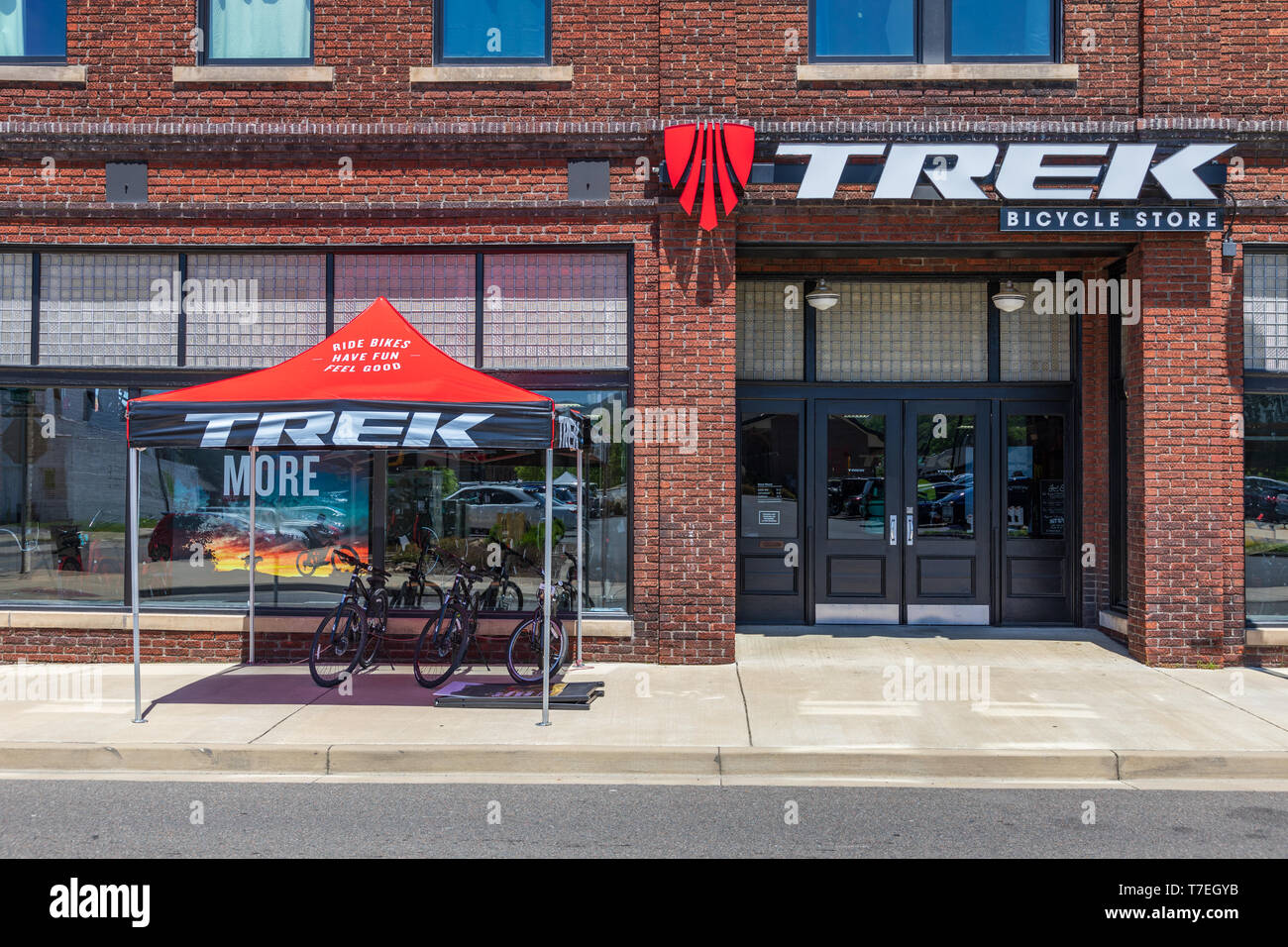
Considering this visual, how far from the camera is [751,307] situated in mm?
11398

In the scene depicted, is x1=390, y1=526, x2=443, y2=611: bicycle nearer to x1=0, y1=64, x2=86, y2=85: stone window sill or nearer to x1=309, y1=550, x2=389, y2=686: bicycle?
x1=309, y1=550, x2=389, y2=686: bicycle

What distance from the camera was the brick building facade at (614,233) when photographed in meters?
9.80

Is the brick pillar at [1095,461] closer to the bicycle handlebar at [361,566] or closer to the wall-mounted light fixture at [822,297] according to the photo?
the wall-mounted light fixture at [822,297]

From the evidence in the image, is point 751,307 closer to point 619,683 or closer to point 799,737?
point 619,683

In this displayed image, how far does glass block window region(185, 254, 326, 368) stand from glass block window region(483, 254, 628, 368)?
1.88 meters

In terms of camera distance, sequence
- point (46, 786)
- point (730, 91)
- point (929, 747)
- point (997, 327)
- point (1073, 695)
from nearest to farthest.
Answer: point (46, 786), point (929, 747), point (1073, 695), point (730, 91), point (997, 327)

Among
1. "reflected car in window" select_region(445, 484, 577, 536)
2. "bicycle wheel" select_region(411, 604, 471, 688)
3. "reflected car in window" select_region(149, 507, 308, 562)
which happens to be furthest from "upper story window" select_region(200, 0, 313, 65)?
"bicycle wheel" select_region(411, 604, 471, 688)

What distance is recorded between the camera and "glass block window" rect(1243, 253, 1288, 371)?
1005 cm

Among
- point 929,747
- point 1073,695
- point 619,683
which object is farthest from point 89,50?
point 1073,695

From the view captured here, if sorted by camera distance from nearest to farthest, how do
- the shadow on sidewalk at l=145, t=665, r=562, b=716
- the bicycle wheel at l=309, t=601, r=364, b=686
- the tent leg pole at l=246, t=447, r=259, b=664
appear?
1. the shadow on sidewalk at l=145, t=665, r=562, b=716
2. the bicycle wheel at l=309, t=601, r=364, b=686
3. the tent leg pole at l=246, t=447, r=259, b=664

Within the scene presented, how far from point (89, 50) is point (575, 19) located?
16.3ft

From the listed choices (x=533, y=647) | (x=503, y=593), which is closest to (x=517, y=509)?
(x=503, y=593)

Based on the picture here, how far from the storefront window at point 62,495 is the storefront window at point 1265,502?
11.5m

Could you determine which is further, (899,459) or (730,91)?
(899,459)
